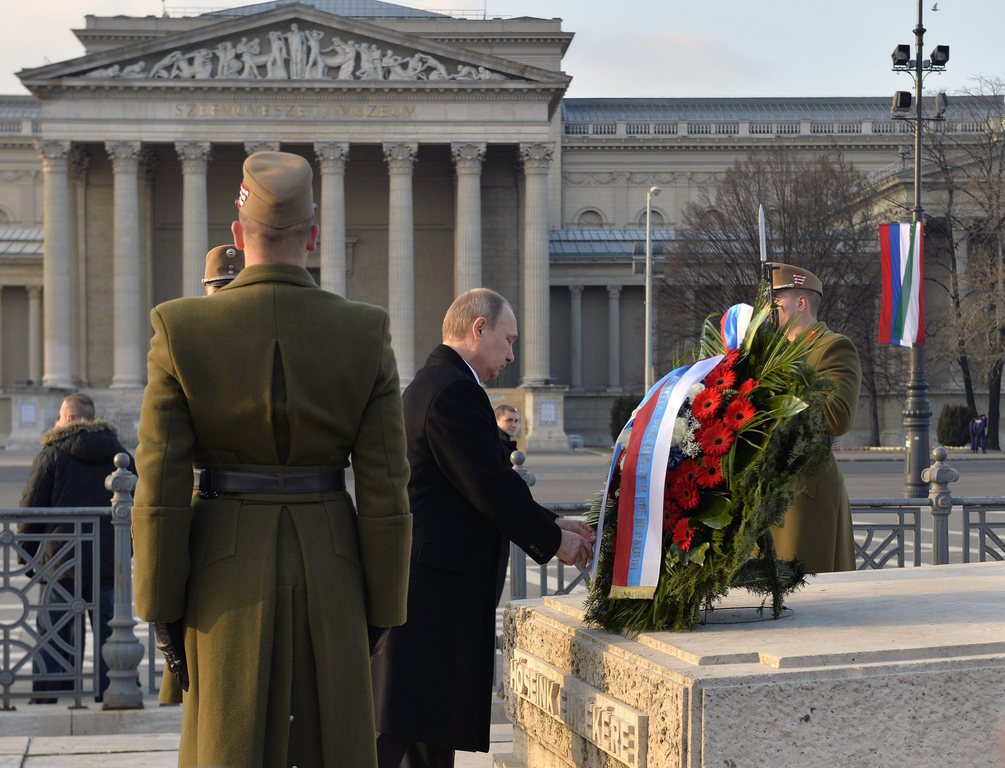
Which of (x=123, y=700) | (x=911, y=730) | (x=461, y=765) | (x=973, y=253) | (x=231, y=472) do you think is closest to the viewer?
(x=911, y=730)

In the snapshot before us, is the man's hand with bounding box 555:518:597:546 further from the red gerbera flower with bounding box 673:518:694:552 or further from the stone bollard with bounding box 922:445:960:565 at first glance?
the stone bollard with bounding box 922:445:960:565

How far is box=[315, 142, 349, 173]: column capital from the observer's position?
56.0 meters

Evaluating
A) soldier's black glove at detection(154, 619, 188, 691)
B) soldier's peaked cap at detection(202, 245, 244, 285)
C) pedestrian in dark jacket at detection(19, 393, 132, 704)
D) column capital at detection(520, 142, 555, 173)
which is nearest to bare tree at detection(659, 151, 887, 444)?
column capital at detection(520, 142, 555, 173)

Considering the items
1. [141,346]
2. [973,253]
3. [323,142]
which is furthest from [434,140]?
[973,253]

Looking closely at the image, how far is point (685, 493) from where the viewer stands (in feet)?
14.5

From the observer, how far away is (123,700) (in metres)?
8.45

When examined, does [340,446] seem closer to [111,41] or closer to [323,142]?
[323,142]

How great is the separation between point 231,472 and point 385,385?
Result: 561 mm

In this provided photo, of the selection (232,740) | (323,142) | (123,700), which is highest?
(323,142)

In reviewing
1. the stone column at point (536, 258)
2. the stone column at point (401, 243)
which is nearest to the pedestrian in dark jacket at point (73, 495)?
the stone column at point (401, 243)

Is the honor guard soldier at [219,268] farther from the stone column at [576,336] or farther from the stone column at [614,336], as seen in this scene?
the stone column at [576,336]

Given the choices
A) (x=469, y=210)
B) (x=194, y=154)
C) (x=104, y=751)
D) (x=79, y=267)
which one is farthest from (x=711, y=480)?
(x=79, y=267)

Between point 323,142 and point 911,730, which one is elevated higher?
point 323,142

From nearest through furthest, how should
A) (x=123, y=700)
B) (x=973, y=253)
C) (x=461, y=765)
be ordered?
(x=461, y=765) → (x=123, y=700) → (x=973, y=253)
